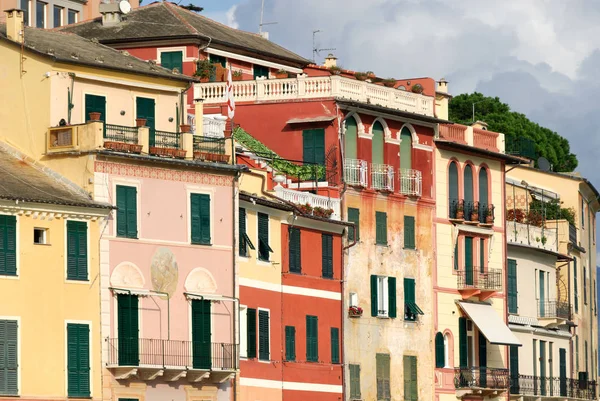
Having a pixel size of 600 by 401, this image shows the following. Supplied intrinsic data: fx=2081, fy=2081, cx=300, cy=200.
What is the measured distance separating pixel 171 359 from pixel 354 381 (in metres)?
16.8

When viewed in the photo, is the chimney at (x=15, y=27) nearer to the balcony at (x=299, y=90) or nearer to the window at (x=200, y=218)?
the window at (x=200, y=218)

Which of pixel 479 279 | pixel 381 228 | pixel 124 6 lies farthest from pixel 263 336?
pixel 124 6

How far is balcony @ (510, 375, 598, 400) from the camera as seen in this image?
101438 mm

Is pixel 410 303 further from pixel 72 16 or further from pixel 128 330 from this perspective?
pixel 72 16

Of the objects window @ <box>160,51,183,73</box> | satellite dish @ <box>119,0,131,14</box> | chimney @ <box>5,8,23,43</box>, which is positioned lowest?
chimney @ <box>5,8,23,43</box>

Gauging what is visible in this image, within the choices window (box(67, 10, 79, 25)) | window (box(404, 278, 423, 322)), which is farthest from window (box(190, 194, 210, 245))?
window (box(67, 10, 79, 25))

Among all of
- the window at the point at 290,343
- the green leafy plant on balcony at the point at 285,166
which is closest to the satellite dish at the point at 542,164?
the green leafy plant on balcony at the point at 285,166

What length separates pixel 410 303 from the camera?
9194 cm

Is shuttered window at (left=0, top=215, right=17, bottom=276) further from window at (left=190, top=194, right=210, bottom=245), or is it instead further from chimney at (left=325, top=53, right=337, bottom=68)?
chimney at (left=325, top=53, right=337, bottom=68)

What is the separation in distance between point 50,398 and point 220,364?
8.96m

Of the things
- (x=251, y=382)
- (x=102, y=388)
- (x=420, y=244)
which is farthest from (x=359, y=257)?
(x=102, y=388)

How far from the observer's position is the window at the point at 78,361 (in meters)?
67.4

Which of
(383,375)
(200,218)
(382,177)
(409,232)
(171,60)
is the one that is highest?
(171,60)

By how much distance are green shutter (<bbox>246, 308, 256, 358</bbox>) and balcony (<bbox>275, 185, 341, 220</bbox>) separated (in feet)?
20.3
